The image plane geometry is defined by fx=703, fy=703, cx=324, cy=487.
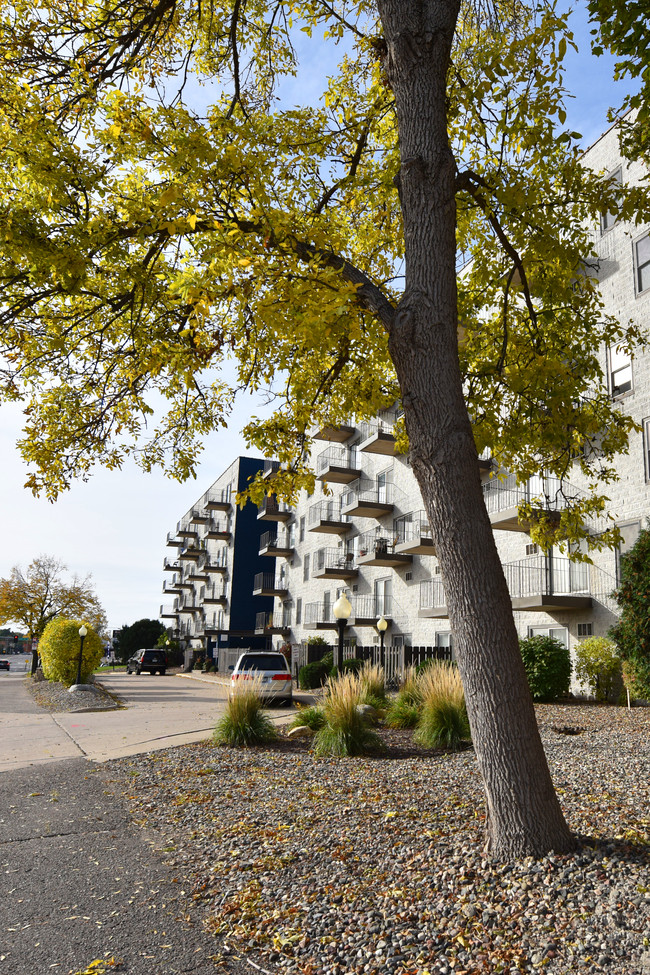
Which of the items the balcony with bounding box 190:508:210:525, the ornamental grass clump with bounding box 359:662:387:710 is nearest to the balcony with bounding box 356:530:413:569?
the ornamental grass clump with bounding box 359:662:387:710

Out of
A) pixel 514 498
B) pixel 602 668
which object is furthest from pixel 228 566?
pixel 602 668

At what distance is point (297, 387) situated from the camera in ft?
24.0

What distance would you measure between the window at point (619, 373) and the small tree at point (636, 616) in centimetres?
510

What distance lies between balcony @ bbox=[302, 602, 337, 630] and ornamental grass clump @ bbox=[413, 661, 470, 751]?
72.1 feet

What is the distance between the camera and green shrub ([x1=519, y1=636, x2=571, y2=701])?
1620cm

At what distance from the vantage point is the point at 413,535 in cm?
2680

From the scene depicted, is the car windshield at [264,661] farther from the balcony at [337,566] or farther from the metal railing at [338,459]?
the metal railing at [338,459]

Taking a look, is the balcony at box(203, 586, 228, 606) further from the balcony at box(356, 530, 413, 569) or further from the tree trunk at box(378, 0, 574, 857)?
the tree trunk at box(378, 0, 574, 857)

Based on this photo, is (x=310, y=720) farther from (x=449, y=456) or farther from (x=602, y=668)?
(x=449, y=456)

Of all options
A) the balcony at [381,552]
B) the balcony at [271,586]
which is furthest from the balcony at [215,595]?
the balcony at [381,552]

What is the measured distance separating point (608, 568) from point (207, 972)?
15.5 m

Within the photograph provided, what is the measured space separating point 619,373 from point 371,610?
15.5 metres

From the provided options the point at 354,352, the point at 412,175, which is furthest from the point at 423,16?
the point at 354,352

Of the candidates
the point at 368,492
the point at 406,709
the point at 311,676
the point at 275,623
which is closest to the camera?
the point at 406,709
